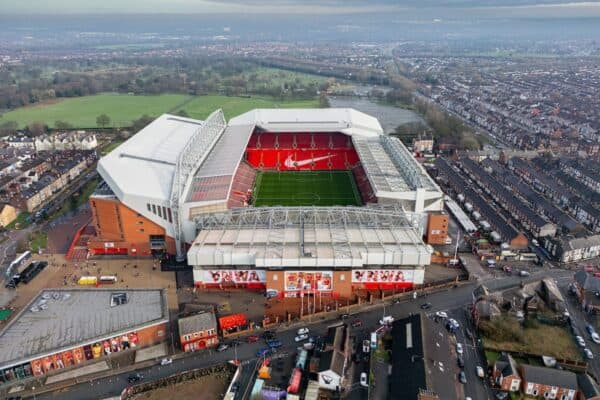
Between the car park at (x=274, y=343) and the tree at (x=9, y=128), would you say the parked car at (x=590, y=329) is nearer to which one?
the car park at (x=274, y=343)

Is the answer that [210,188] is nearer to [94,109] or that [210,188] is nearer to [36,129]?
[36,129]

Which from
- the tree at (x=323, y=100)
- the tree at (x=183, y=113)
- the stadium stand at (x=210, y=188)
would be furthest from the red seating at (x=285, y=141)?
the tree at (x=323, y=100)

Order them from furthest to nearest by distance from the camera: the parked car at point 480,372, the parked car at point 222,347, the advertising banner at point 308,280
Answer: the advertising banner at point 308,280, the parked car at point 222,347, the parked car at point 480,372

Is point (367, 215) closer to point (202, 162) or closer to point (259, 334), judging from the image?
point (259, 334)

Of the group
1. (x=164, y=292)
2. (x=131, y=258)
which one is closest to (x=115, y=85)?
(x=131, y=258)

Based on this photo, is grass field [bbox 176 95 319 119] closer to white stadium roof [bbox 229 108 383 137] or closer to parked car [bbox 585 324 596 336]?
white stadium roof [bbox 229 108 383 137]
